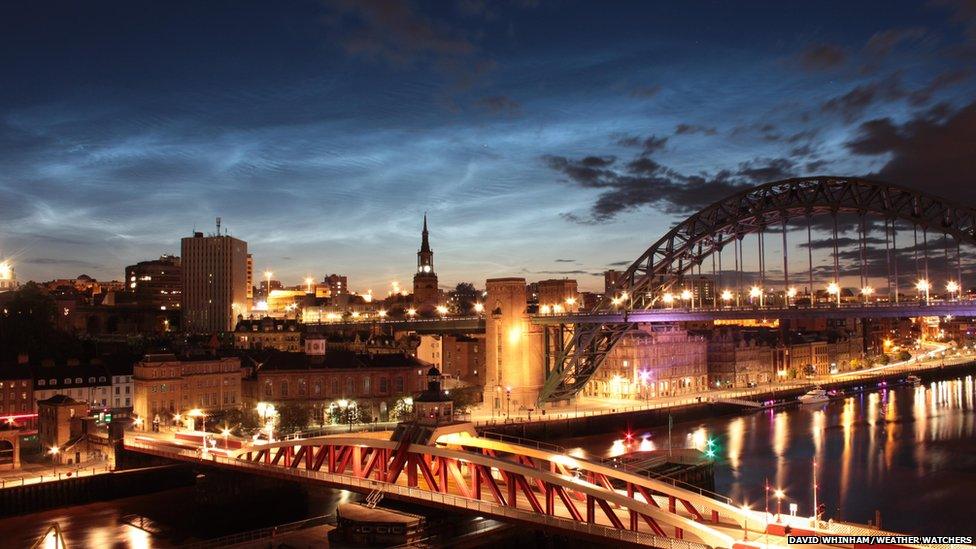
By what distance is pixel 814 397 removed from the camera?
6694cm

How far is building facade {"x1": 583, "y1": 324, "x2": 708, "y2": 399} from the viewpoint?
65250 mm

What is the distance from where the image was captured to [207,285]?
124 m

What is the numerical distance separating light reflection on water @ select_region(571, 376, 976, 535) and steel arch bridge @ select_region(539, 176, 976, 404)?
807cm

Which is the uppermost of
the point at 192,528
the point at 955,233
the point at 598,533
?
the point at 955,233

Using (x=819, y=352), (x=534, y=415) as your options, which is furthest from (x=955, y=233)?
(x=819, y=352)

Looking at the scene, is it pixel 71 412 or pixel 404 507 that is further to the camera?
pixel 71 412

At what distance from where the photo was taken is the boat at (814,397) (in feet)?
218

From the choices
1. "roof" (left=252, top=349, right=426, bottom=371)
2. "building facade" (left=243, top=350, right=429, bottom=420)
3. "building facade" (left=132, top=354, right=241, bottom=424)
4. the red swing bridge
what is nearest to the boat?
"roof" (left=252, top=349, right=426, bottom=371)

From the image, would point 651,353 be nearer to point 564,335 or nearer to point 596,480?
point 564,335

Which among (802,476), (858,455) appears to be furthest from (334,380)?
(858,455)

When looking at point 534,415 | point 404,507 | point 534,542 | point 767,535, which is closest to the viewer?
point 767,535

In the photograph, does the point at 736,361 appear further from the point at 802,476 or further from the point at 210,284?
the point at 210,284

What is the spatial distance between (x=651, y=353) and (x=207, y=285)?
79555 millimetres

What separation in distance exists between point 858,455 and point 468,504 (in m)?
28.4
